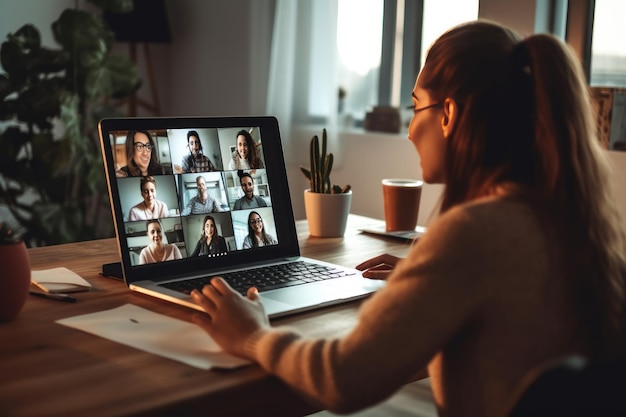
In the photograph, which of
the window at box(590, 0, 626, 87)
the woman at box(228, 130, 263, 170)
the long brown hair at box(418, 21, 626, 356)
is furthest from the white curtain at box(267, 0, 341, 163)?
the long brown hair at box(418, 21, 626, 356)

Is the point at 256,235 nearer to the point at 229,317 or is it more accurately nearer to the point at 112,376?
the point at 229,317

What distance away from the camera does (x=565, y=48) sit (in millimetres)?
929

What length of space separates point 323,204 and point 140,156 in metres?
0.56

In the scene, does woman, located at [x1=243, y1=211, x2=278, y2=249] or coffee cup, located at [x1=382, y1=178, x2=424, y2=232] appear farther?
coffee cup, located at [x1=382, y1=178, x2=424, y2=232]

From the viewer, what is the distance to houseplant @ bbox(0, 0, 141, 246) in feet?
10.6

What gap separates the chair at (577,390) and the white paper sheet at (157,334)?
407 millimetres

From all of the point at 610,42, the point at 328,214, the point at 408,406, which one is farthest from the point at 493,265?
the point at 610,42

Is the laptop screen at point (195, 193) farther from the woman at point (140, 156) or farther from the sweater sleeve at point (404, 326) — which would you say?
the sweater sleeve at point (404, 326)

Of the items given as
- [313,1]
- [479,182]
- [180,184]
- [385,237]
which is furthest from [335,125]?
[479,182]

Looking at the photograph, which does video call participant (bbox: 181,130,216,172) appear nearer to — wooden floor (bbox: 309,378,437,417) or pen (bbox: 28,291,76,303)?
pen (bbox: 28,291,76,303)

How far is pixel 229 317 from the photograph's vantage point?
3.30ft

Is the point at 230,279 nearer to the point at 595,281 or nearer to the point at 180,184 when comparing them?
the point at 180,184

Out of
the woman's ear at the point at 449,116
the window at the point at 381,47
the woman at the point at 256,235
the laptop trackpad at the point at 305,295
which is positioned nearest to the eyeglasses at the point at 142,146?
the woman at the point at 256,235

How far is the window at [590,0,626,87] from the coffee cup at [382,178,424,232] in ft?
4.02
